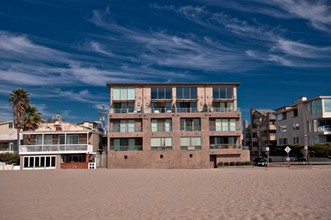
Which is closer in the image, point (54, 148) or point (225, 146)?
point (54, 148)

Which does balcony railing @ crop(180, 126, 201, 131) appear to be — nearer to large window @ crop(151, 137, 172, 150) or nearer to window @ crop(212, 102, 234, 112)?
large window @ crop(151, 137, 172, 150)

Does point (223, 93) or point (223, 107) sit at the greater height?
point (223, 93)

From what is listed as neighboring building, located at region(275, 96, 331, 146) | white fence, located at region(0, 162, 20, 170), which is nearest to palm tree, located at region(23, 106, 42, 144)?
white fence, located at region(0, 162, 20, 170)

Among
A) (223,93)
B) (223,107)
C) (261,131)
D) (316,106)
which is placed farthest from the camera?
(261,131)

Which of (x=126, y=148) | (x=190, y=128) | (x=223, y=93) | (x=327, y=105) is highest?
(x=223, y=93)

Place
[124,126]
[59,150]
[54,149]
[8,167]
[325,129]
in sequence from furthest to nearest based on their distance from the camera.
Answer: [325,129] < [124,126] < [54,149] < [59,150] < [8,167]

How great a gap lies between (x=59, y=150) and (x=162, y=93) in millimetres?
19029

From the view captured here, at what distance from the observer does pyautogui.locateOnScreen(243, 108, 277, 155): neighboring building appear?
90375mm

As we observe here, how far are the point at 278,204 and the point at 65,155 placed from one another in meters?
46.7

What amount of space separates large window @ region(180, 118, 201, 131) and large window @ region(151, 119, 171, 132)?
6.93 ft

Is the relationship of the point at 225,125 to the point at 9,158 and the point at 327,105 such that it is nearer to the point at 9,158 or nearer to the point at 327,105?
the point at 327,105

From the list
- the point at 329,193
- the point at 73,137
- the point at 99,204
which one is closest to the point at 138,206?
the point at 99,204

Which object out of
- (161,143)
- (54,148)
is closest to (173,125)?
(161,143)

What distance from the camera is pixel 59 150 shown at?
55.1 m
